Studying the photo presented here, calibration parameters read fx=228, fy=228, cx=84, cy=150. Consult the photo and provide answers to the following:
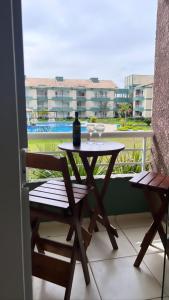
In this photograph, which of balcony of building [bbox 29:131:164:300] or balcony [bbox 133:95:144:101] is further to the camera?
balcony [bbox 133:95:144:101]

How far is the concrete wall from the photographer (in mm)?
2256

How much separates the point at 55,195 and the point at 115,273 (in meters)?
0.77

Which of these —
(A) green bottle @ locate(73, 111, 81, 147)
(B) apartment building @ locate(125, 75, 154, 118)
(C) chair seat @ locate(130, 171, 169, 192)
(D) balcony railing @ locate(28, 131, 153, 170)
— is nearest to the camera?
(C) chair seat @ locate(130, 171, 169, 192)

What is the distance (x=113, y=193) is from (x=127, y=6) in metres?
1.94

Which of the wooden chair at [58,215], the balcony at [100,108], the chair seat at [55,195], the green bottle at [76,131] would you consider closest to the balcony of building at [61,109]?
the balcony at [100,108]

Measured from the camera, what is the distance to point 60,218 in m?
1.58

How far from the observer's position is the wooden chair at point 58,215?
58.2 inches

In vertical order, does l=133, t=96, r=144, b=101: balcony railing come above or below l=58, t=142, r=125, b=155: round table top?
above

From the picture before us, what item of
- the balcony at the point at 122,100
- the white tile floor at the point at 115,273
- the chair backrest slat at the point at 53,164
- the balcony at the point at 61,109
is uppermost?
the balcony at the point at 122,100

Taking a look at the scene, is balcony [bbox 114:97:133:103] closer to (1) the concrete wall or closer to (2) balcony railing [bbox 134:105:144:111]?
(2) balcony railing [bbox 134:105:144:111]

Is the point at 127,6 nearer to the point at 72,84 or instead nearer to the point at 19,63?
the point at 72,84

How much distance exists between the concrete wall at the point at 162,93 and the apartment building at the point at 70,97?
19.5 inches

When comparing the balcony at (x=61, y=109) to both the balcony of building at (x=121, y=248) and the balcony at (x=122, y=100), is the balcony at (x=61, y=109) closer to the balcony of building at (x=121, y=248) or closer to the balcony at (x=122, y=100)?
the balcony of building at (x=121, y=248)

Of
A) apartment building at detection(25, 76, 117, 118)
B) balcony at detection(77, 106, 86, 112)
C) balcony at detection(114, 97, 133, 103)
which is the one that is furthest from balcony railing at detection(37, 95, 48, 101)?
balcony at detection(114, 97, 133, 103)
